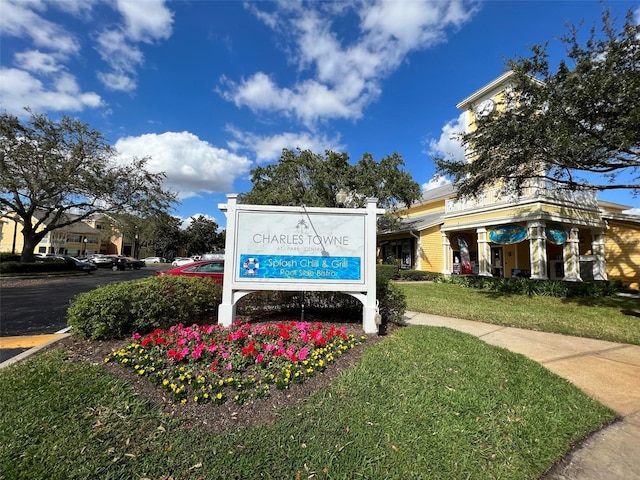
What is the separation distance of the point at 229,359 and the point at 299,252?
223cm

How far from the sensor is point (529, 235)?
13906mm

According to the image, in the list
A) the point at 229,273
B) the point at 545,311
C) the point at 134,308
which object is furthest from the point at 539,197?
the point at 134,308

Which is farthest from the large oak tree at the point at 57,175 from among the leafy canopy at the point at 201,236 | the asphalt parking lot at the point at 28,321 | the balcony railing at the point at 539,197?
the leafy canopy at the point at 201,236

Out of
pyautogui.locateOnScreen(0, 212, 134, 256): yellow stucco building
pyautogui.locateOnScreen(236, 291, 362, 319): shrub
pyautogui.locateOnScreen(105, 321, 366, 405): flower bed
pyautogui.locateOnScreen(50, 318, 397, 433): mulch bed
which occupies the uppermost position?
pyautogui.locateOnScreen(0, 212, 134, 256): yellow stucco building

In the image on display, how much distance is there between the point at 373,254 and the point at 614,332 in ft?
18.2

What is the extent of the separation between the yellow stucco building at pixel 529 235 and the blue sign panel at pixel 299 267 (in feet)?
32.9

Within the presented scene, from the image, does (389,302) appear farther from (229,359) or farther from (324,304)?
(229,359)

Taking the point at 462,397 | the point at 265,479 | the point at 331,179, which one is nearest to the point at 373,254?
the point at 462,397

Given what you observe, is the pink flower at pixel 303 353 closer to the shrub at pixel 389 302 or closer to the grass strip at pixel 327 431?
the grass strip at pixel 327 431

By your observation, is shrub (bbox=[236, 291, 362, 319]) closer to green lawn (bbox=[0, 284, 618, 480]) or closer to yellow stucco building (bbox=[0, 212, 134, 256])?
green lawn (bbox=[0, 284, 618, 480])

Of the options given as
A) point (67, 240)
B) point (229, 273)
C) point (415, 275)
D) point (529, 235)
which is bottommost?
point (415, 275)

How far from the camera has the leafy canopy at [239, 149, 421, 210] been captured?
69.3ft

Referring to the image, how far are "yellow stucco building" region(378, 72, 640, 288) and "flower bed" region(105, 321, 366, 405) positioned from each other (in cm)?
1158

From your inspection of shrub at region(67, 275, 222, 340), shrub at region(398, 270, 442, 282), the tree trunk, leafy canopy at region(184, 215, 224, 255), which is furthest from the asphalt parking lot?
leafy canopy at region(184, 215, 224, 255)
